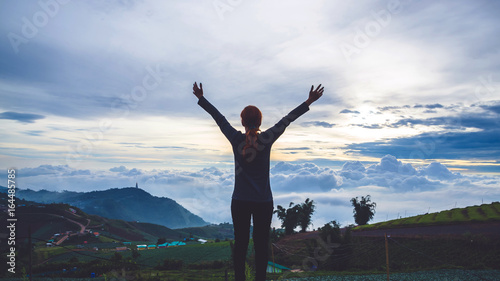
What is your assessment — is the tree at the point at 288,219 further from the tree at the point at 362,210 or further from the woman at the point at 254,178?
the woman at the point at 254,178

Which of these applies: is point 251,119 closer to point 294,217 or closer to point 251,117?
point 251,117

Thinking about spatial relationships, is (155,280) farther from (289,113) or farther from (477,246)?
(477,246)

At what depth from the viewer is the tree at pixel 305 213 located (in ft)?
284

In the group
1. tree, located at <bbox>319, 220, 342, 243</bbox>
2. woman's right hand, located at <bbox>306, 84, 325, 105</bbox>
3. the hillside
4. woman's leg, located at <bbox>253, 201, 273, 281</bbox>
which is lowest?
the hillside

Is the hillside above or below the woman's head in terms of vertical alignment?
below

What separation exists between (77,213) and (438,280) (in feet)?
737

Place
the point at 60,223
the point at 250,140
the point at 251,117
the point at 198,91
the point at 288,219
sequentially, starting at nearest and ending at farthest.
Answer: the point at 250,140 → the point at 251,117 → the point at 198,91 → the point at 288,219 → the point at 60,223

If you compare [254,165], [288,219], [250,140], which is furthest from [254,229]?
[288,219]

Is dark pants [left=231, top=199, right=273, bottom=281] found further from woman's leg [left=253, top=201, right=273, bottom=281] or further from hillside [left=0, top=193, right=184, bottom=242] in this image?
hillside [left=0, top=193, right=184, bottom=242]

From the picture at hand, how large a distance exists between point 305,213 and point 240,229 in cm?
8843

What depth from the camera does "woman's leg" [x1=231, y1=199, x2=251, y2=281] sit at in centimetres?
334

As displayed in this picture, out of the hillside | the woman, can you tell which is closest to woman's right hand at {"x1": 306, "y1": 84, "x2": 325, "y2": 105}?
the woman

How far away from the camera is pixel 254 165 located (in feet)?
11.0

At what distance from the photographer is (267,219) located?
3432mm
